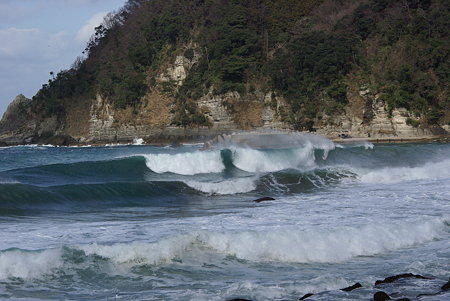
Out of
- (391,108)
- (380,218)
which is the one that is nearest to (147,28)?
(391,108)

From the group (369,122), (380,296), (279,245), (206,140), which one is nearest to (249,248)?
(279,245)

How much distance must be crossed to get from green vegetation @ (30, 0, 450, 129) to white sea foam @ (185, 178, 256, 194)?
32.9m

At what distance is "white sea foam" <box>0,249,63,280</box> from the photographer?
8414mm

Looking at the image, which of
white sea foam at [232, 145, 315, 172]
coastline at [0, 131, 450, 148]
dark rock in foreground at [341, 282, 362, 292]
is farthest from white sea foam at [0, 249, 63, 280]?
coastline at [0, 131, 450, 148]

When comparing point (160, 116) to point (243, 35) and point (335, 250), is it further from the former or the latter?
point (335, 250)

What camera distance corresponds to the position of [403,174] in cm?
2308

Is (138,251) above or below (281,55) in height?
below

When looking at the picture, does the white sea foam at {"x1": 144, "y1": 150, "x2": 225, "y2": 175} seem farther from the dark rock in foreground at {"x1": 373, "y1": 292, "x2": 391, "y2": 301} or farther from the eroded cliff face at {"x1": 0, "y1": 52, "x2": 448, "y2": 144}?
the eroded cliff face at {"x1": 0, "y1": 52, "x2": 448, "y2": 144}

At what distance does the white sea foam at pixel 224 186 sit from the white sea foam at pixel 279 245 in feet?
25.7

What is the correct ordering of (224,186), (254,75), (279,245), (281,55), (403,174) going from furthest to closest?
1. (254,75)
2. (281,55)
3. (403,174)
4. (224,186)
5. (279,245)

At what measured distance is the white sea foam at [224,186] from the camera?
18.9 meters

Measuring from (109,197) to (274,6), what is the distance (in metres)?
54.8

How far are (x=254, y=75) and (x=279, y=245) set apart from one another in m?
53.3

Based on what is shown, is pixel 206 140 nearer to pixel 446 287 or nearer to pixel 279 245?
pixel 279 245
